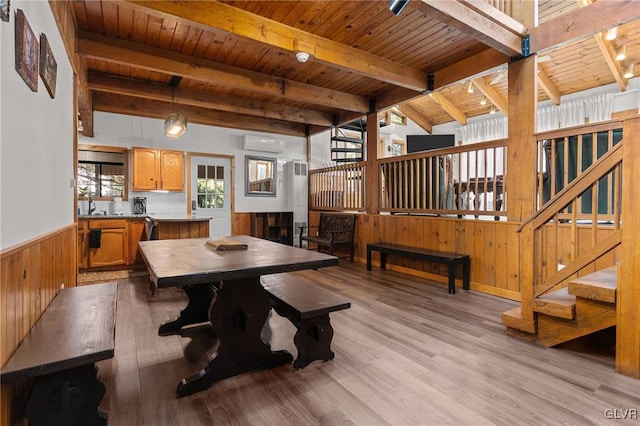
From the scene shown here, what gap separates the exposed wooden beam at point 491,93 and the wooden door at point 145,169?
6.58 m

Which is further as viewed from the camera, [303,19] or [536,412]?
[303,19]

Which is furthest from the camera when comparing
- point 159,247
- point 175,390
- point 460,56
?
point 460,56

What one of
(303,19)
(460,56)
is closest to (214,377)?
(303,19)

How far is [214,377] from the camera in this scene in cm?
192

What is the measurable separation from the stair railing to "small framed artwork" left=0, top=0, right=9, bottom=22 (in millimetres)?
3209

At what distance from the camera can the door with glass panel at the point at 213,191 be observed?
6609 mm

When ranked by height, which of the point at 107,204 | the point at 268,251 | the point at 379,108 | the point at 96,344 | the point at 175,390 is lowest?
the point at 175,390

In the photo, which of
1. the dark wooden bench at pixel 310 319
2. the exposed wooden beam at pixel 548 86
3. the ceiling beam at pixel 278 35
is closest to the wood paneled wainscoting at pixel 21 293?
the dark wooden bench at pixel 310 319

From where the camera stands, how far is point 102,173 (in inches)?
227

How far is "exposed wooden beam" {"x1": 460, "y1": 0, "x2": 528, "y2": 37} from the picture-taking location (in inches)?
120

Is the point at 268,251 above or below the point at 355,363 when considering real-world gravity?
above

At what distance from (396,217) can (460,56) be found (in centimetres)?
240

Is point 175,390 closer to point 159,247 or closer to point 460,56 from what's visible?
point 159,247

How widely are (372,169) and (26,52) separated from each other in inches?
189
